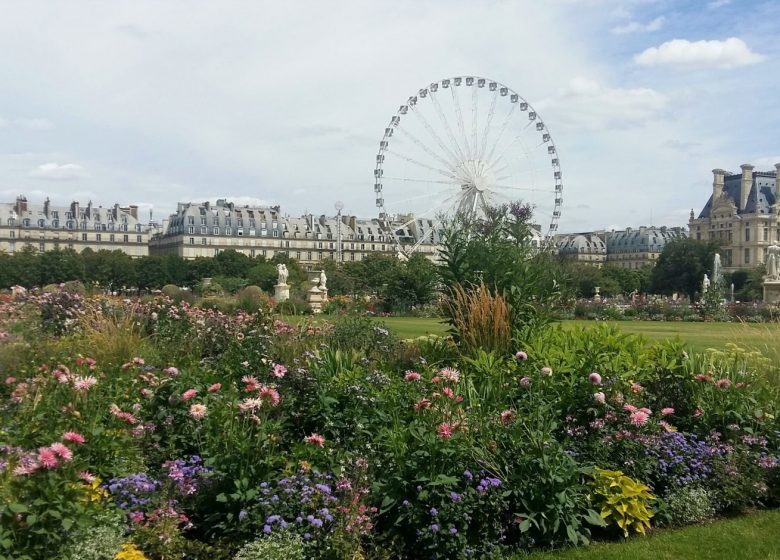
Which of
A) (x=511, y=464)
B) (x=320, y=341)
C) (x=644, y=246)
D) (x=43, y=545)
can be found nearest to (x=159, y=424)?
(x=43, y=545)

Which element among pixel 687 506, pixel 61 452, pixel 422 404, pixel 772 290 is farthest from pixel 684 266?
pixel 61 452

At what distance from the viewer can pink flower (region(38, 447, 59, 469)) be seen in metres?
3.37

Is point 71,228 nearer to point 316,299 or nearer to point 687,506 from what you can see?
point 316,299

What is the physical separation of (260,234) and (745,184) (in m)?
68.4

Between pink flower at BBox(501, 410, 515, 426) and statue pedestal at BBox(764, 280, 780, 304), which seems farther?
statue pedestal at BBox(764, 280, 780, 304)

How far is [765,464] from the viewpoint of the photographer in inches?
216

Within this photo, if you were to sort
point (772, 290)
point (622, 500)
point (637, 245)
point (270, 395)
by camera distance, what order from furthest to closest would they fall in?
1. point (637, 245)
2. point (772, 290)
3. point (622, 500)
4. point (270, 395)

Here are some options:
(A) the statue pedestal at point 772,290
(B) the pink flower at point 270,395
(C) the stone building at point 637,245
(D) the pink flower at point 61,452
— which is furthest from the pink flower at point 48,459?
(C) the stone building at point 637,245

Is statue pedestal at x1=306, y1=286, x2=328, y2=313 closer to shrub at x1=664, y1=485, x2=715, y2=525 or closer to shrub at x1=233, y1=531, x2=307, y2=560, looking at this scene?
shrub at x1=664, y1=485, x2=715, y2=525

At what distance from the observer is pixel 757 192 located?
346 ft

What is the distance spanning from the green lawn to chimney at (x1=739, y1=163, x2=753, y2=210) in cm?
11308

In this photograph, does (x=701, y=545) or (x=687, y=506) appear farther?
(x=687, y=506)

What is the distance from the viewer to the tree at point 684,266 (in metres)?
68.9

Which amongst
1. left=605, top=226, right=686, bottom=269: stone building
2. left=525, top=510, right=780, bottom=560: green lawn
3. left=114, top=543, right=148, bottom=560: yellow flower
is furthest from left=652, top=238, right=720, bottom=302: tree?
left=114, top=543, right=148, bottom=560: yellow flower
